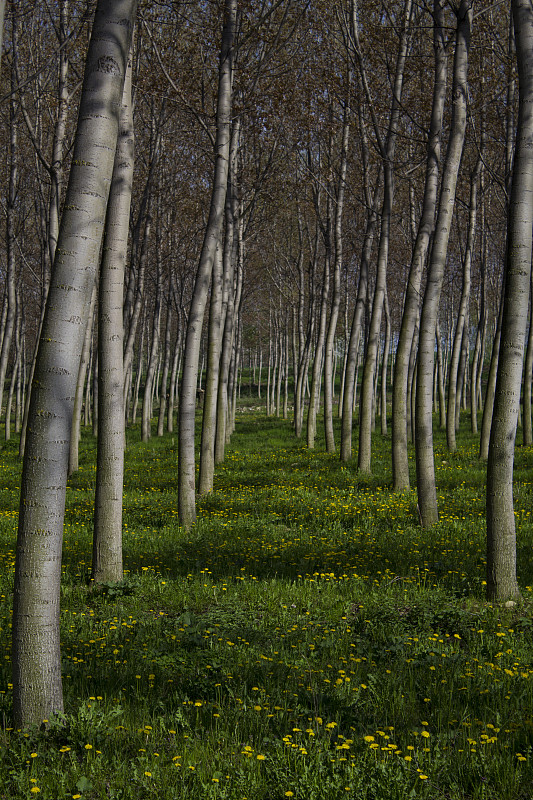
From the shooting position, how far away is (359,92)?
1358cm

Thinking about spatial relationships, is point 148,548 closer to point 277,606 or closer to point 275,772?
point 277,606

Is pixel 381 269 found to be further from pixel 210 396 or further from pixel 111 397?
pixel 111 397

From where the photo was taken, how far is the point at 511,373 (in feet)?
18.0

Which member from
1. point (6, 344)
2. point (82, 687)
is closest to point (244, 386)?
point (6, 344)

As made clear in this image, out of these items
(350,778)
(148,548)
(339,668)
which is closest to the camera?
(350,778)

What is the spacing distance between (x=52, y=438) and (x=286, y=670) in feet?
7.62

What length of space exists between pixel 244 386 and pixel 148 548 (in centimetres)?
5325

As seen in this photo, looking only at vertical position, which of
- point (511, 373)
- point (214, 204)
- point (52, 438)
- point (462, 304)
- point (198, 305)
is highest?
point (214, 204)

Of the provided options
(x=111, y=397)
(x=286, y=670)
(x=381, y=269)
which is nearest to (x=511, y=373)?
(x=286, y=670)

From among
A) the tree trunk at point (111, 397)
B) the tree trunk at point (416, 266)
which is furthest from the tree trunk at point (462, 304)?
the tree trunk at point (111, 397)

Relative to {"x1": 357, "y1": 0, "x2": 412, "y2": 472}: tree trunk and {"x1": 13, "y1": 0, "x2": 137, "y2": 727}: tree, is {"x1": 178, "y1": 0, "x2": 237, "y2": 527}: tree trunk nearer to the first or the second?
{"x1": 357, "y1": 0, "x2": 412, "y2": 472}: tree trunk

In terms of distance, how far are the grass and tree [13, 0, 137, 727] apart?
332 mm

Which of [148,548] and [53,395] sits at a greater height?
[53,395]

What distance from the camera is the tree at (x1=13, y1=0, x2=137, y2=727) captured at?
3.22 m
